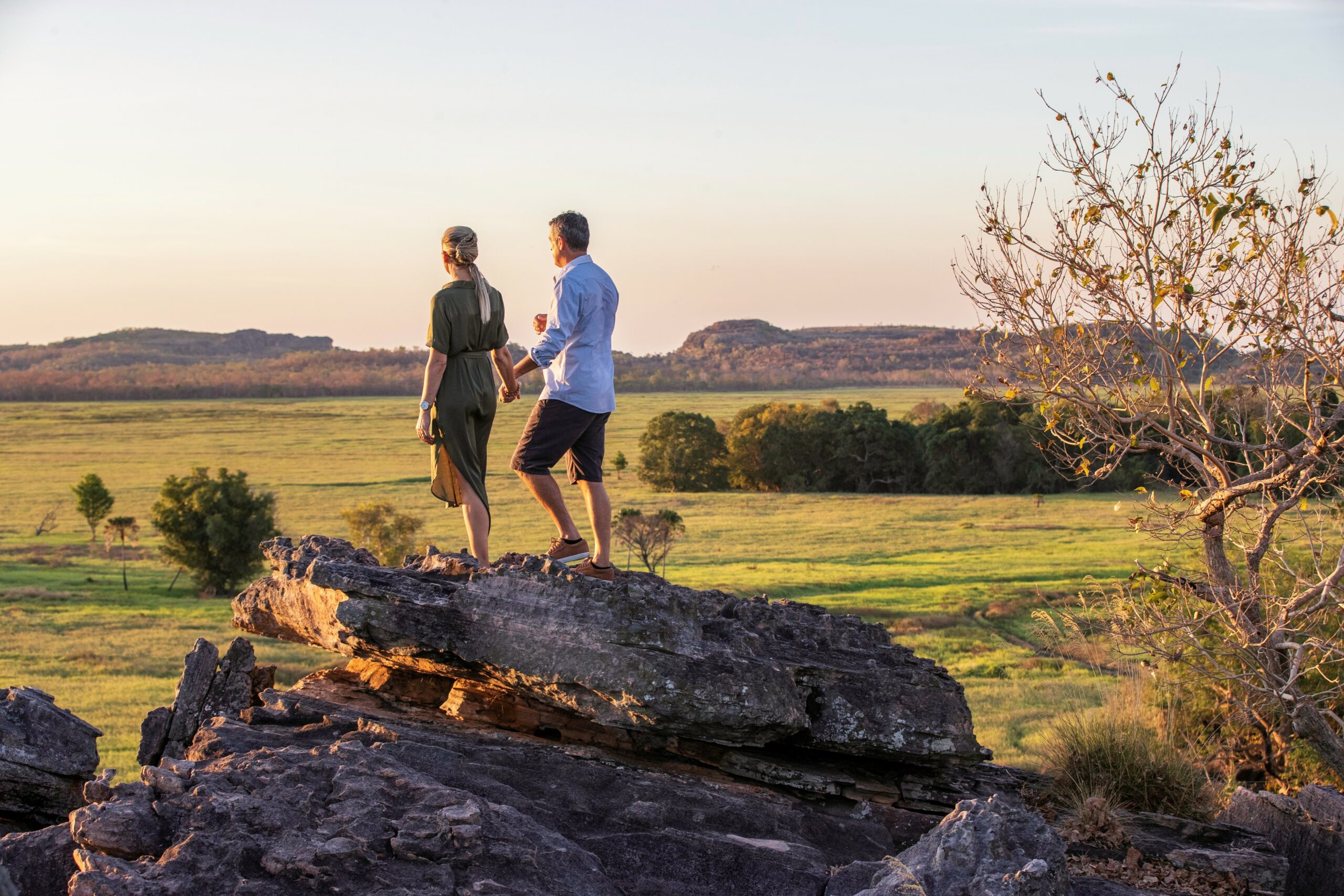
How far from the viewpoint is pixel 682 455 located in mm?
97188

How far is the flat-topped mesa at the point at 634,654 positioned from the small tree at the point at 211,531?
48.6 m

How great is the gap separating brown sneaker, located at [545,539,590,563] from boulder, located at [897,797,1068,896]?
13.0 ft

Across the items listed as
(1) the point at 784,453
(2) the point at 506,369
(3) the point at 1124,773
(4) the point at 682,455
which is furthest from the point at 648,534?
(1) the point at 784,453

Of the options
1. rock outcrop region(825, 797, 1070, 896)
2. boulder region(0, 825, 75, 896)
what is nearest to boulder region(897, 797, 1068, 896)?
rock outcrop region(825, 797, 1070, 896)

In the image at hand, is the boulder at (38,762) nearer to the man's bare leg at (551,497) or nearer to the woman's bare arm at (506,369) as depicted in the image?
the man's bare leg at (551,497)

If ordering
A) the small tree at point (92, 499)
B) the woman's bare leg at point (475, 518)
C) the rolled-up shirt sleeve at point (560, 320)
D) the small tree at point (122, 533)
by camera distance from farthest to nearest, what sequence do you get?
the small tree at point (92, 499) → the small tree at point (122, 533) → the woman's bare leg at point (475, 518) → the rolled-up shirt sleeve at point (560, 320)

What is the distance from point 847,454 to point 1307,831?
86.1m

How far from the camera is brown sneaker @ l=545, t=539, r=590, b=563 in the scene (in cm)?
977

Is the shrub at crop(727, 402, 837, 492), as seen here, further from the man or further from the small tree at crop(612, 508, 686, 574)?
the man

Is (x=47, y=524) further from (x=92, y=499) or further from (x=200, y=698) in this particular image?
(x=200, y=698)

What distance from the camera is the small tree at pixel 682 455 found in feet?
319

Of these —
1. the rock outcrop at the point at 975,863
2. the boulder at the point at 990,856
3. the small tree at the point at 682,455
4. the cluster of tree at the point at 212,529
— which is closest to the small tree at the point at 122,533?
the cluster of tree at the point at 212,529

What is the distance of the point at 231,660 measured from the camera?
1062cm

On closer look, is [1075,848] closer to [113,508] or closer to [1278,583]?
[1278,583]
